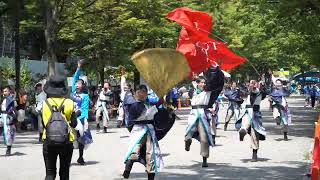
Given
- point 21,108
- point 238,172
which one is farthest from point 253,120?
point 21,108

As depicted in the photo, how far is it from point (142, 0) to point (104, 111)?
9094 millimetres

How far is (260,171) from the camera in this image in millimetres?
10523

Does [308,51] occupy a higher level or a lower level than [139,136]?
higher

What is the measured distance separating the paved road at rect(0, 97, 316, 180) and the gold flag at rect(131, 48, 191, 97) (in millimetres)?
2386

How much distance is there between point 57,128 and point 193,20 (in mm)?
3183

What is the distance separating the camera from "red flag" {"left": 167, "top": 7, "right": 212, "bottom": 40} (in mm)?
9062

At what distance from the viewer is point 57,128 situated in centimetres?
714

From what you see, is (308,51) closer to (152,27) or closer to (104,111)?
(152,27)

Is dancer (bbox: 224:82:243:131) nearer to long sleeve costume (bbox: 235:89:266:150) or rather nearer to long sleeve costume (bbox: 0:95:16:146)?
long sleeve costume (bbox: 235:89:266:150)

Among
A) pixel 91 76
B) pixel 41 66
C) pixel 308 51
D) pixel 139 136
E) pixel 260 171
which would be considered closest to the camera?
pixel 139 136

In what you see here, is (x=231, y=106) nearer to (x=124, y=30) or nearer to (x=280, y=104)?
(x=280, y=104)

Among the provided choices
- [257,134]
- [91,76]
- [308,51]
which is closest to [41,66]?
[91,76]

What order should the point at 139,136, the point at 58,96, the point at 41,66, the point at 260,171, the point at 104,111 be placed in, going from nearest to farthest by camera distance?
1. the point at 58,96
2. the point at 139,136
3. the point at 260,171
4. the point at 104,111
5. the point at 41,66

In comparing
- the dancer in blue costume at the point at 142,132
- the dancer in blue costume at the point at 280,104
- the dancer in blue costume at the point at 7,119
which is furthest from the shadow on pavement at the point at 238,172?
the dancer in blue costume at the point at 280,104
